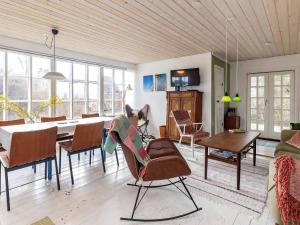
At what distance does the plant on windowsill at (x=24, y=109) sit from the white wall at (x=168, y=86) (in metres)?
2.72

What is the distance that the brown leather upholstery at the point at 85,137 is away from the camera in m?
2.68

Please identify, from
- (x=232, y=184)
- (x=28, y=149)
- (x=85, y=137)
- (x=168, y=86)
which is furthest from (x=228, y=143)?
(x=168, y=86)

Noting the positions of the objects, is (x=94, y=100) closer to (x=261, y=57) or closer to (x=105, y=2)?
(x=105, y=2)

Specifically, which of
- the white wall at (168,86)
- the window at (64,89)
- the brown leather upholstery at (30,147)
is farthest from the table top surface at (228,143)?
the window at (64,89)

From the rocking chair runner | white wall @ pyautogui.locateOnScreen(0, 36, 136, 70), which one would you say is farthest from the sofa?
white wall @ pyautogui.locateOnScreen(0, 36, 136, 70)

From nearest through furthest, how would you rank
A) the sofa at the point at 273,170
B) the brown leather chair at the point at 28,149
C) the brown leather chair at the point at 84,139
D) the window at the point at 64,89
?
the sofa at the point at 273,170
the brown leather chair at the point at 28,149
the brown leather chair at the point at 84,139
the window at the point at 64,89

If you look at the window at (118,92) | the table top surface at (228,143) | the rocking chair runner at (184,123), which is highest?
the window at (118,92)

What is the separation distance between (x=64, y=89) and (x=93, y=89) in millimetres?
837

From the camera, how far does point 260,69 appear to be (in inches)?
218

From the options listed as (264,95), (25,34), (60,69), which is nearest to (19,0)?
(25,34)

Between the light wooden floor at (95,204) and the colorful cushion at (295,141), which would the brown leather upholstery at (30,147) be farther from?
the colorful cushion at (295,141)

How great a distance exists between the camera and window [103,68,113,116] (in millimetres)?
5617

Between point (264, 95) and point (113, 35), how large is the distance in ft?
14.9

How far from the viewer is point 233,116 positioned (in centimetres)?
577
